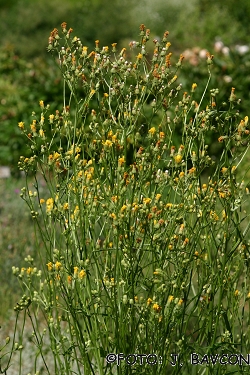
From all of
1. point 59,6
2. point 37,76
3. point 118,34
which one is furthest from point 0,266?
point 59,6

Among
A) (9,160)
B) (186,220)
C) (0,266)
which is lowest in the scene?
(186,220)

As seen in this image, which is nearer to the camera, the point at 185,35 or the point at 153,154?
the point at 153,154

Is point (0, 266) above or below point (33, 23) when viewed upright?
below

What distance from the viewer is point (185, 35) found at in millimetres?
18984

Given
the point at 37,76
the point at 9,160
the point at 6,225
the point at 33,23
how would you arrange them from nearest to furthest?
the point at 6,225 → the point at 9,160 → the point at 37,76 → the point at 33,23

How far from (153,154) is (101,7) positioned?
1876 cm

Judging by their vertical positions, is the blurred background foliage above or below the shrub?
above

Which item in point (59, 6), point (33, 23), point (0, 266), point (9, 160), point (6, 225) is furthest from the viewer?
point (59, 6)

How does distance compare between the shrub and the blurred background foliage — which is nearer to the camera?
the shrub

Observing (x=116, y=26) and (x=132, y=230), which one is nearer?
(x=132, y=230)

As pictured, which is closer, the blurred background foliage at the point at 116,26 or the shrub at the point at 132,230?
the shrub at the point at 132,230

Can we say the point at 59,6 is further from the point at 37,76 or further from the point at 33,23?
the point at 37,76

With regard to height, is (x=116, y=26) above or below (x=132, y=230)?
above

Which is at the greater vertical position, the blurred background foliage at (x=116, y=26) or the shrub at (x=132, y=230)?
the blurred background foliage at (x=116, y=26)
